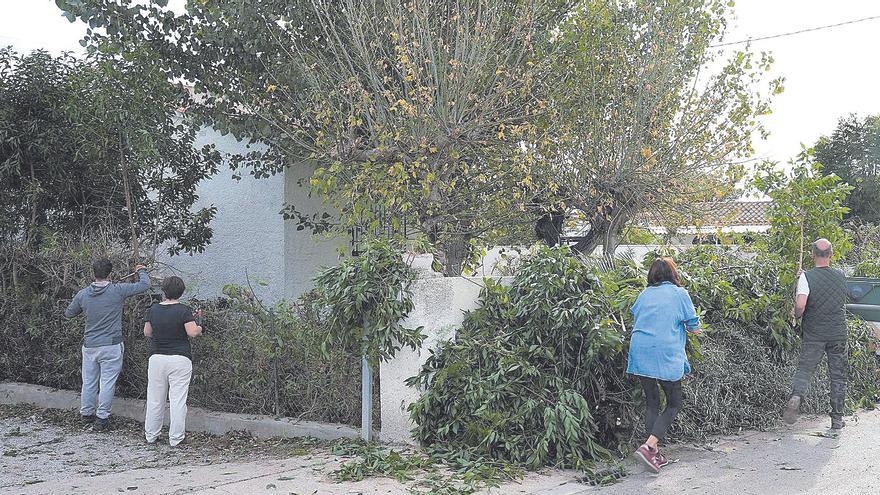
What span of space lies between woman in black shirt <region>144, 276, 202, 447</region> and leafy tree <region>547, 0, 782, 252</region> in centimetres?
467

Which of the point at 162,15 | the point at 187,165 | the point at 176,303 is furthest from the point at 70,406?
the point at 162,15

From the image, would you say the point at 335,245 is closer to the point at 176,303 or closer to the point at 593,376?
the point at 176,303

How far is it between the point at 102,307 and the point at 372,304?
10.7 feet

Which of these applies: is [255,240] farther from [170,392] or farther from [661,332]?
[661,332]

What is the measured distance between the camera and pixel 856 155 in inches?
1089

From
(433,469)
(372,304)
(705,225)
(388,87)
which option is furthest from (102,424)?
(705,225)

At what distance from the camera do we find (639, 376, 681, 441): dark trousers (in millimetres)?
6586

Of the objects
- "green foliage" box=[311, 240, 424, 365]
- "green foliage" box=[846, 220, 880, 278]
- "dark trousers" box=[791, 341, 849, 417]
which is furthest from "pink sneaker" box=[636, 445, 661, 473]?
"green foliage" box=[846, 220, 880, 278]

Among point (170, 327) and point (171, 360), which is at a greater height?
point (170, 327)

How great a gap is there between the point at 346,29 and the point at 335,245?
4249 mm

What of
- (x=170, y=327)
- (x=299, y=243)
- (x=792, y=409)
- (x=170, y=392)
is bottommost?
(x=792, y=409)

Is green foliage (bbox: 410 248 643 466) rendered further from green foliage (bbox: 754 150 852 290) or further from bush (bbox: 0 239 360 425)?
green foliage (bbox: 754 150 852 290)

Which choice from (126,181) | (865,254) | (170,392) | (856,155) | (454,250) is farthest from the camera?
(856,155)

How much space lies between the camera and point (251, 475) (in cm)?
656
